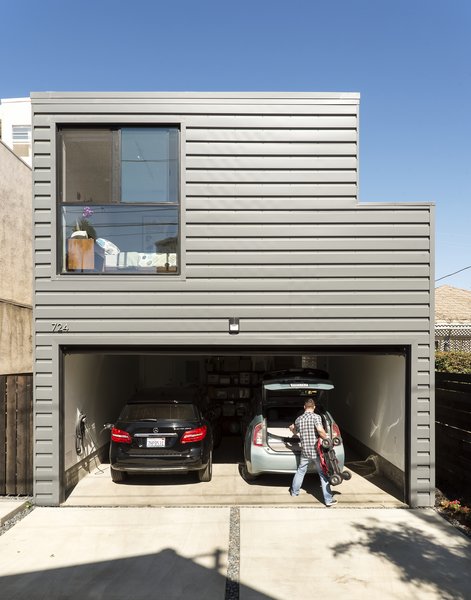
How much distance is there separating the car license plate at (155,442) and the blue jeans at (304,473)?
2.04 meters

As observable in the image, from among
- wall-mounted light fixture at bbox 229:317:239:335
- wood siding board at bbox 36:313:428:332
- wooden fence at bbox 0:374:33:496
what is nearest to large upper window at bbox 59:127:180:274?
wood siding board at bbox 36:313:428:332

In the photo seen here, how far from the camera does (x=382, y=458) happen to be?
310 inches

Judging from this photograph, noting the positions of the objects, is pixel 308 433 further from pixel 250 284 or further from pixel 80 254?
pixel 80 254

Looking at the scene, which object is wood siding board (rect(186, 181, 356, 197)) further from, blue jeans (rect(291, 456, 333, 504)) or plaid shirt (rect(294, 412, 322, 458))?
blue jeans (rect(291, 456, 333, 504))

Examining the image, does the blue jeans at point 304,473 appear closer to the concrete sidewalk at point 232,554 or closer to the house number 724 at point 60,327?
the concrete sidewalk at point 232,554

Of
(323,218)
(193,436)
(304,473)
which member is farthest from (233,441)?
(323,218)

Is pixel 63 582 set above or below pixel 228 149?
below

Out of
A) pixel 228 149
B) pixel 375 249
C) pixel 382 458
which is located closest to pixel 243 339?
pixel 375 249

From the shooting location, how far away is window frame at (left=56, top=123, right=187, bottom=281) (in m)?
6.74

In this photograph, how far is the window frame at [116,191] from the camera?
674cm

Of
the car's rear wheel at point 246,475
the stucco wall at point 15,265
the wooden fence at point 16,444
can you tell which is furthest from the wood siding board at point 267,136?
the stucco wall at point 15,265

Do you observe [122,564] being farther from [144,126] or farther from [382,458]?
[144,126]

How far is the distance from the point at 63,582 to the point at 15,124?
27.9 metres

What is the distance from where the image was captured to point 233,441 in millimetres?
11055
